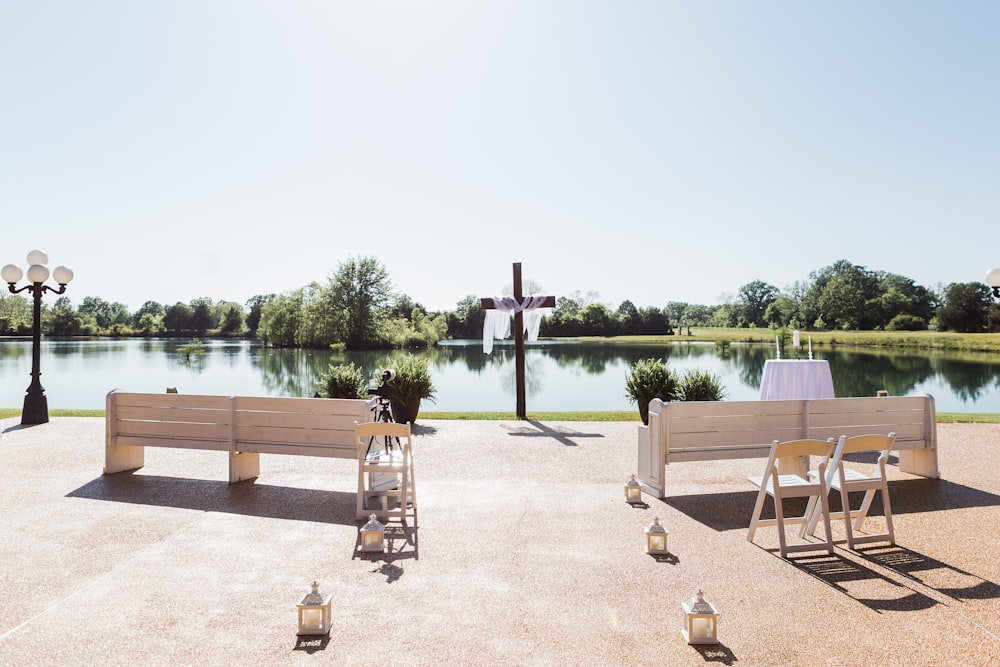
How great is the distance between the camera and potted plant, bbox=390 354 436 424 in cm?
994

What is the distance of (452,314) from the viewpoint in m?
73.1

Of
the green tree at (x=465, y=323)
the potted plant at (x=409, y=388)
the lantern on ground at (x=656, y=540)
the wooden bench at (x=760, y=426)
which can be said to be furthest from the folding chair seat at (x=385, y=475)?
the green tree at (x=465, y=323)

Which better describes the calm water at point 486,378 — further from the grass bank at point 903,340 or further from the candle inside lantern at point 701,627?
the candle inside lantern at point 701,627

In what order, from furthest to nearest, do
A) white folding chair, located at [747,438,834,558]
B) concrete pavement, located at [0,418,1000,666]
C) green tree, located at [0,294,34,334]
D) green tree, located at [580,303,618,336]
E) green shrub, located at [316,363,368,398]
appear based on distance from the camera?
green tree, located at [580,303,618,336] < green tree, located at [0,294,34,334] < green shrub, located at [316,363,368,398] < white folding chair, located at [747,438,834,558] < concrete pavement, located at [0,418,1000,666]

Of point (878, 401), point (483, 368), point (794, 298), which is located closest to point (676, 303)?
point (794, 298)

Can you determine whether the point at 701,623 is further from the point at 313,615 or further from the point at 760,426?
the point at 760,426

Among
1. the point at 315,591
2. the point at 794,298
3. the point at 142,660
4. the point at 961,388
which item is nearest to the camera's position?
the point at 142,660

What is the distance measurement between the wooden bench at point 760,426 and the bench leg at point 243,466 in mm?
4176

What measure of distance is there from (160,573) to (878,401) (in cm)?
663

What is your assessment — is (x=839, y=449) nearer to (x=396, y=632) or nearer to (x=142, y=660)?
(x=396, y=632)

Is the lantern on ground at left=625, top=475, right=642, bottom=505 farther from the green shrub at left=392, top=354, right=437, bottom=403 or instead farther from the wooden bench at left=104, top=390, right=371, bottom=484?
the green shrub at left=392, top=354, right=437, bottom=403

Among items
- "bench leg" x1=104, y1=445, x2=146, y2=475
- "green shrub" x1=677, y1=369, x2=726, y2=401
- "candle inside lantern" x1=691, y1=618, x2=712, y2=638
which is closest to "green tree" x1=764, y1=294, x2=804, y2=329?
"green shrub" x1=677, y1=369, x2=726, y2=401

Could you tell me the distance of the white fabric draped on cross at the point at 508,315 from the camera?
1153 cm

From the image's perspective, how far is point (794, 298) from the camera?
90.0m
